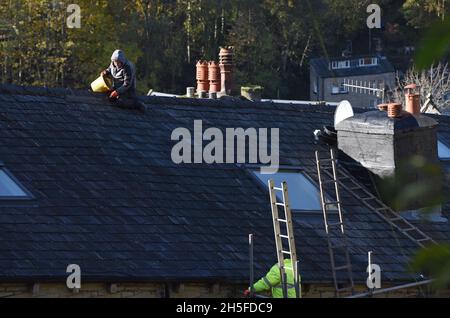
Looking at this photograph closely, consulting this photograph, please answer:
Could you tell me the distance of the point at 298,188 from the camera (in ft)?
55.9

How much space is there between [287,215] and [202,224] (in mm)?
1686

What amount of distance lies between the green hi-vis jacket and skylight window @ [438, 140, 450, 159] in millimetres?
7356

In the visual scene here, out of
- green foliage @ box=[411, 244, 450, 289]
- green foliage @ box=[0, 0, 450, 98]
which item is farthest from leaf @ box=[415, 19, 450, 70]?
green foliage @ box=[0, 0, 450, 98]

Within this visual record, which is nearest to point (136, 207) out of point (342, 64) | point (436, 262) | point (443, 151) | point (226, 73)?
point (443, 151)

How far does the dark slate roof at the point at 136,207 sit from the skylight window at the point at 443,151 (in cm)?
Result: 284

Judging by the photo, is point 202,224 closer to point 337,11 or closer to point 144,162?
point 144,162

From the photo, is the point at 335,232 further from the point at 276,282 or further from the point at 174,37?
the point at 174,37

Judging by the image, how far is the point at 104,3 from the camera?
2980 inches

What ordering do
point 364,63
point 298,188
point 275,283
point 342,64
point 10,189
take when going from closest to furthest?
1. point 275,283
2. point 10,189
3. point 298,188
4. point 342,64
5. point 364,63

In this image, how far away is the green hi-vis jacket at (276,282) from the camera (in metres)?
13.4

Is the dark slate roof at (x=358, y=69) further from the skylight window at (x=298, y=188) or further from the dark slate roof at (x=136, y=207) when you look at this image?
the skylight window at (x=298, y=188)

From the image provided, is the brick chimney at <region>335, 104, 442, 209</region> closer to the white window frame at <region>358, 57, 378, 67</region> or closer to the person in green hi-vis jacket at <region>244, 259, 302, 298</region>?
the person in green hi-vis jacket at <region>244, 259, 302, 298</region>

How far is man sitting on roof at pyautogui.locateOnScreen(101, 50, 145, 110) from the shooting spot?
17.9m

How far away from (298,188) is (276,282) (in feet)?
12.1
